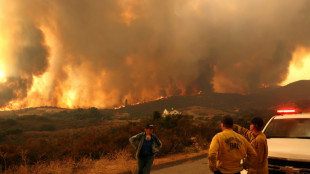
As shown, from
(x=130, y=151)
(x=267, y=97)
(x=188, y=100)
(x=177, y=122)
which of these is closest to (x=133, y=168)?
(x=130, y=151)

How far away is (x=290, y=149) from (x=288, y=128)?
9.07 ft

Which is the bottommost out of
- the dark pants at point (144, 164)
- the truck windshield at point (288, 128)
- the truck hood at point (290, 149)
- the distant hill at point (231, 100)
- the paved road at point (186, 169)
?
the paved road at point (186, 169)

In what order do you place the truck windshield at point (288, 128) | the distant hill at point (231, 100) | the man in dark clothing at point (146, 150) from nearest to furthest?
the man in dark clothing at point (146, 150)
the truck windshield at point (288, 128)
the distant hill at point (231, 100)

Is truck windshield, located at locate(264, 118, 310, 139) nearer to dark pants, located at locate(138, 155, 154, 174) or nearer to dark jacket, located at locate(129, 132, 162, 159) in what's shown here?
dark jacket, located at locate(129, 132, 162, 159)

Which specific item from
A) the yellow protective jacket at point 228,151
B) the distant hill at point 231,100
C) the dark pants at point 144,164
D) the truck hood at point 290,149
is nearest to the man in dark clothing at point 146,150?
the dark pants at point 144,164

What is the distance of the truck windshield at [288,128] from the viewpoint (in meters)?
6.13

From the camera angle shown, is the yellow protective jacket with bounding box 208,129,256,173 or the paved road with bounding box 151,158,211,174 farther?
the paved road with bounding box 151,158,211,174

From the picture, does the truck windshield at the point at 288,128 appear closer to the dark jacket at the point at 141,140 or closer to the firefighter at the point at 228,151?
the dark jacket at the point at 141,140

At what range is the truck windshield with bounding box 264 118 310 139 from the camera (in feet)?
20.1

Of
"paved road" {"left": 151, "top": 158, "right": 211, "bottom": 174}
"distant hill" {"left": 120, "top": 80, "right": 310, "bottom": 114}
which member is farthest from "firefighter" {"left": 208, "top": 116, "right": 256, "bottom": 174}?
→ "distant hill" {"left": 120, "top": 80, "right": 310, "bottom": 114}

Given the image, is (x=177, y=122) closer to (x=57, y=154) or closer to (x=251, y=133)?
(x=57, y=154)

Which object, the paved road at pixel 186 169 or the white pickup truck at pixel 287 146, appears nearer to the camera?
the white pickup truck at pixel 287 146

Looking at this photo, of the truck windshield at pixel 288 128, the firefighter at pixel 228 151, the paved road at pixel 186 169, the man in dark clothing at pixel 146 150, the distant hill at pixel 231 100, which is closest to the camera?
the firefighter at pixel 228 151

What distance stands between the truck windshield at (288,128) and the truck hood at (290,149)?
27.4 inches
